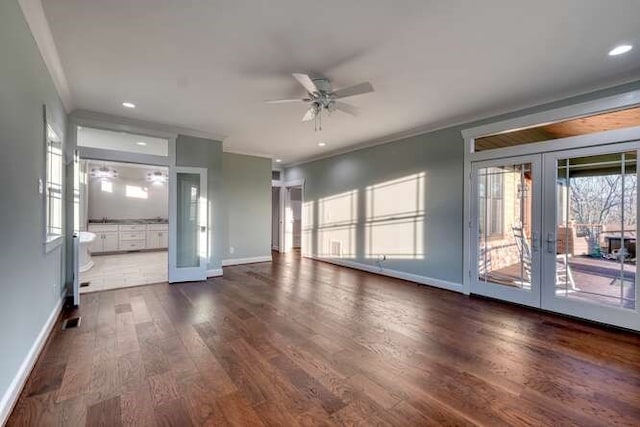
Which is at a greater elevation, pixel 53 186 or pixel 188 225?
pixel 53 186

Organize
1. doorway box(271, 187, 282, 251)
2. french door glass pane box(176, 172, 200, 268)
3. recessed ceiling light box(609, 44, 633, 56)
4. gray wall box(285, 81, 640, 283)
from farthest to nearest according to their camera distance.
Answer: doorway box(271, 187, 282, 251)
french door glass pane box(176, 172, 200, 268)
gray wall box(285, 81, 640, 283)
recessed ceiling light box(609, 44, 633, 56)

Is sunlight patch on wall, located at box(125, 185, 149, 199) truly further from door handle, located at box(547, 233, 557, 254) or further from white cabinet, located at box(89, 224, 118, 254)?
door handle, located at box(547, 233, 557, 254)

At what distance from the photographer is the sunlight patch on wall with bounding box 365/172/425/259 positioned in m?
5.11

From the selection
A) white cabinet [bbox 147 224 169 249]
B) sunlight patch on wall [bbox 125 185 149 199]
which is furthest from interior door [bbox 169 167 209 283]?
sunlight patch on wall [bbox 125 185 149 199]

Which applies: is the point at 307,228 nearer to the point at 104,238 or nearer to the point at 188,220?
the point at 188,220

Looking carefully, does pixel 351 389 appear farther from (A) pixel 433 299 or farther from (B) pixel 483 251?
(B) pixel 483 251

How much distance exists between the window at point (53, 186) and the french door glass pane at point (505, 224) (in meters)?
5.19

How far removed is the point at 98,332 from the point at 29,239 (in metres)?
1.22

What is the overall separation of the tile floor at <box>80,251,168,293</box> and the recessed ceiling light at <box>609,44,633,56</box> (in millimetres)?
6451

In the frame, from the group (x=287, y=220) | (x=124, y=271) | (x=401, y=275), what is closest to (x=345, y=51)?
(x=401, y=275)

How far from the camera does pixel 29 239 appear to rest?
7.48ft

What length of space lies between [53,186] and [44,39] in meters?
1.61

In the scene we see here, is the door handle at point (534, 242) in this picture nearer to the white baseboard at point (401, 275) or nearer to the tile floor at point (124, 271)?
the white baseboard at point (401, 275)

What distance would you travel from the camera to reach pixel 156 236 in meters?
8.70
